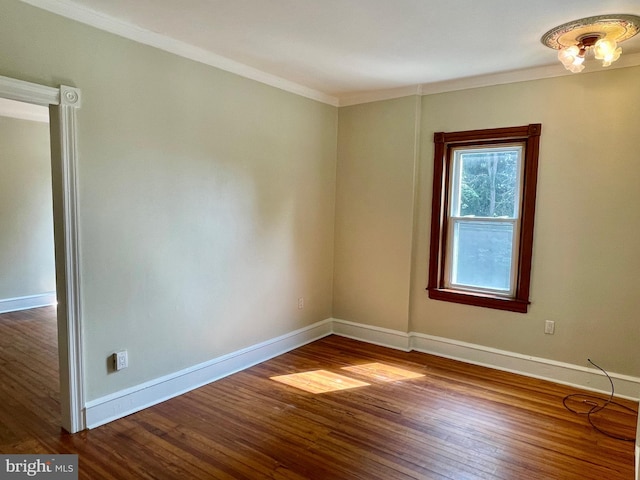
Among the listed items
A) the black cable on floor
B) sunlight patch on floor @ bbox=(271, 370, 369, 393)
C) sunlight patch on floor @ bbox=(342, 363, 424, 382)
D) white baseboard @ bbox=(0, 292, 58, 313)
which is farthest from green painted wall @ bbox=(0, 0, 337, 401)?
white baseboard @ bbox=(0, 292, 58, 313)

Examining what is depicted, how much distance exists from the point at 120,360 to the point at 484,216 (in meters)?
3.15

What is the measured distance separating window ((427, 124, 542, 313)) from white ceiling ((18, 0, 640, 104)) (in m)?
0.58

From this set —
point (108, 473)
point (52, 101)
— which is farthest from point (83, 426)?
point (52, 101)

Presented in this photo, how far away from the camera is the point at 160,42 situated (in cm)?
274

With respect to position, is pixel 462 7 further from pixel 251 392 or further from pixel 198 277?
pixel 251 392

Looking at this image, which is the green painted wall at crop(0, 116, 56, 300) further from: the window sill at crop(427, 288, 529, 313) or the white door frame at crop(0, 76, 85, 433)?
the window sill at crop(427, 288, 529, 313)

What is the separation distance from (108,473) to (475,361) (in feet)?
9.87

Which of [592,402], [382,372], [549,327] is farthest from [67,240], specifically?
[592,402]

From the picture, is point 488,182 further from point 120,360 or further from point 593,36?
point 120,360

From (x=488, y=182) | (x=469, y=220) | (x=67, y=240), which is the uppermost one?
(x=488, y=182)

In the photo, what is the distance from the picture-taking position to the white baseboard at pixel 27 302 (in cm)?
525

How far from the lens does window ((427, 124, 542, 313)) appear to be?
11.3 feet

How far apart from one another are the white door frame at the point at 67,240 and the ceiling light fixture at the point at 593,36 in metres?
2.95

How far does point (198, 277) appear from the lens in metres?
3.14
